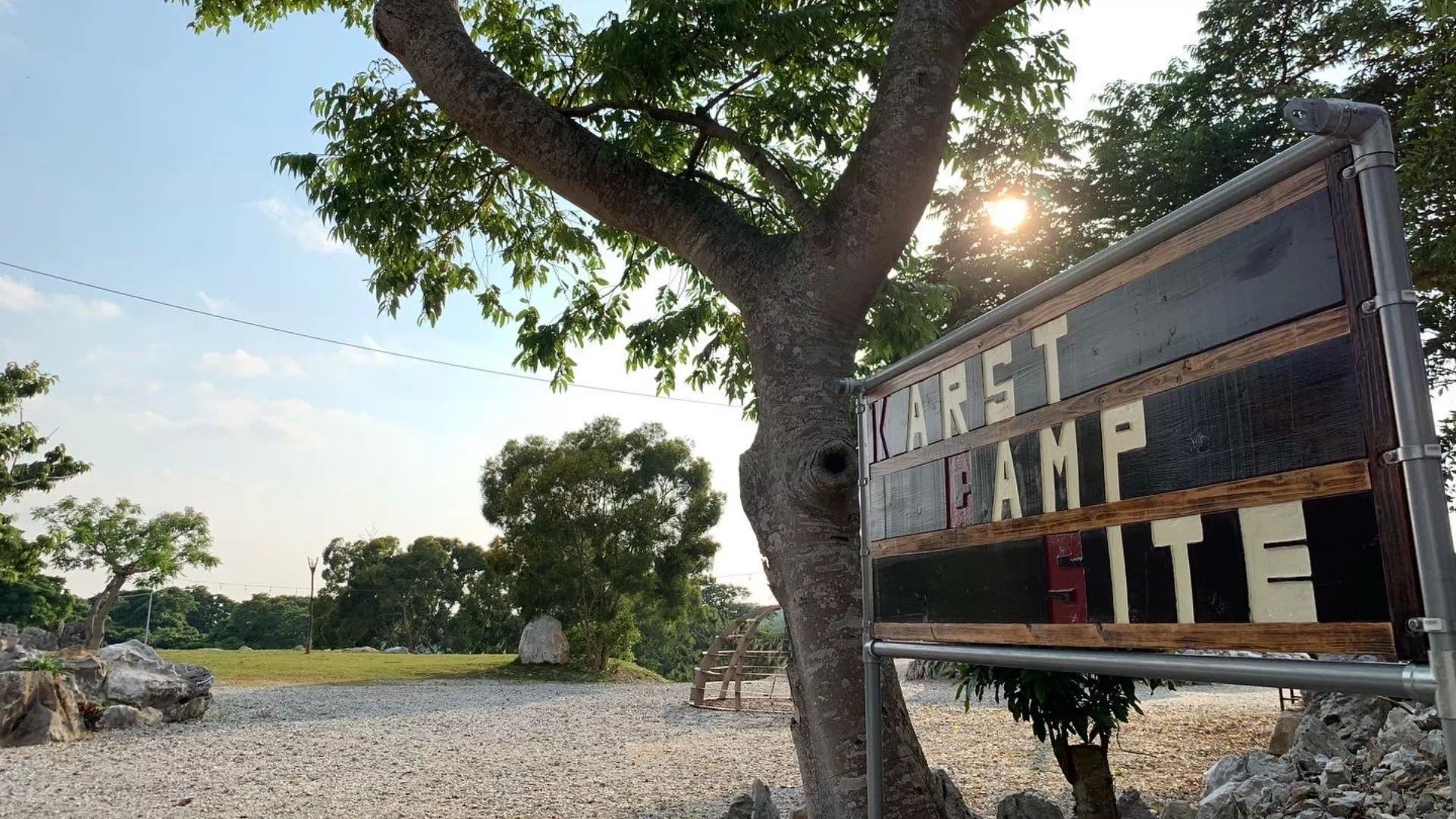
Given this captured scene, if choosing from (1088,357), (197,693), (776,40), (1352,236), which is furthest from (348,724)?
(1352,236)

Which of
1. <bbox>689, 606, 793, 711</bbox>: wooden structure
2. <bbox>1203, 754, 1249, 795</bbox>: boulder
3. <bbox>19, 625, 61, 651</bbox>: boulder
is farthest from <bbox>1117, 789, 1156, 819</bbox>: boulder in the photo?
<bbox>19, 625, 61, 651</bbox>: boulder

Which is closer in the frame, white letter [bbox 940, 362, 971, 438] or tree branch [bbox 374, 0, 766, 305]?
white letter [bbox 940, 362, 971, 438]

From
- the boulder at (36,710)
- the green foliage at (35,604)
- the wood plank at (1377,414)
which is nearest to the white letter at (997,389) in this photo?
the wood plank at (1377,414)

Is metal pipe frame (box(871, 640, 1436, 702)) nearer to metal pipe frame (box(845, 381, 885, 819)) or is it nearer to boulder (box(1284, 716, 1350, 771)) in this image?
metal pipe frame (box(845, 381, 885, 819))

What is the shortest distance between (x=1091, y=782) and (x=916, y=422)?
8.11 ft

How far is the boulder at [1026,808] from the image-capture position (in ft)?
13.4

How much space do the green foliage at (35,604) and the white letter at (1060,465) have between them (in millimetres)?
31945

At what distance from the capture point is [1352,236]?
4.50ft

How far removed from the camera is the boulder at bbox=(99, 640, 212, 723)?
955 cm

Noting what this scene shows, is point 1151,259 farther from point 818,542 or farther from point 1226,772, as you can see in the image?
point 1226,772

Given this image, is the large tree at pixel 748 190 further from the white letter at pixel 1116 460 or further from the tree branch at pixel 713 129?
the white letter at pixel 1116 460

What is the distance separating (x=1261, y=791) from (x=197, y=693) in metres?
10.3

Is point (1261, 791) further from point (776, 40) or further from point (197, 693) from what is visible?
point (197, 693)

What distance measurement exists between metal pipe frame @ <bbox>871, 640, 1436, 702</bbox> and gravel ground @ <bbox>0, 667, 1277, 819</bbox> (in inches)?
143
